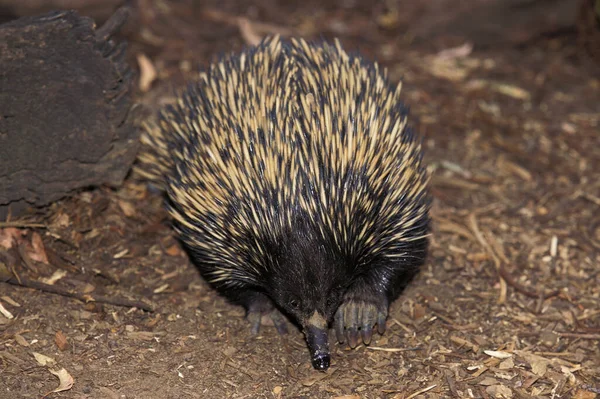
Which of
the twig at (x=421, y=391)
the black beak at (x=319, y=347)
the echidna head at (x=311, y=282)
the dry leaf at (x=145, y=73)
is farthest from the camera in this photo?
the dry leaf at (x=145, y=73)

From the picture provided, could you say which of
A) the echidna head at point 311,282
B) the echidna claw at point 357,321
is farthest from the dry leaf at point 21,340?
the echidna claw at point 357,321

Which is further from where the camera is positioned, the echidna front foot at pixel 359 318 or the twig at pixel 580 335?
the twig at pixel 580 335

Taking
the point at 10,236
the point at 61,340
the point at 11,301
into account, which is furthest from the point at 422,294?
the point at 10,236

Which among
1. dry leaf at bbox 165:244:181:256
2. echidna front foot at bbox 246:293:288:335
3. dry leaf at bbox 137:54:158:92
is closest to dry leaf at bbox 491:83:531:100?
dry leaf at bbox 137:54:158:92

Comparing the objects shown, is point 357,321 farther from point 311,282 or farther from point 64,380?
point 64,380

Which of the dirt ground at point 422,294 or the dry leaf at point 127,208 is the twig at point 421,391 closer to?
the dirt ground at point 422,294

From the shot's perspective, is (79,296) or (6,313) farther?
(79,296)
